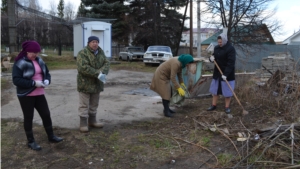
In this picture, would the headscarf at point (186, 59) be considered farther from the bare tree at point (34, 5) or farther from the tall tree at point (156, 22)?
the bare tree at point (34, 5)

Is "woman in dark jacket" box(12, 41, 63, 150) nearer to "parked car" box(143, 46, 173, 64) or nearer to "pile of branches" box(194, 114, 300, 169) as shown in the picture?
"pile of branches" box(194, 114, 300, 169)

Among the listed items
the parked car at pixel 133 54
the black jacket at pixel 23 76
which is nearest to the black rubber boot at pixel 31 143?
the black jacket at pixel 23 76

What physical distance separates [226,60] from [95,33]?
51.2 ft

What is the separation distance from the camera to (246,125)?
4980 mm

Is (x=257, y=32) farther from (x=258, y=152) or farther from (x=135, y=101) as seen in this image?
Answer: (x=258, y=152)

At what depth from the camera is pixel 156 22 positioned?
90.6 ft

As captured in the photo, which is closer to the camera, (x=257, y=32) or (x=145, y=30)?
(x=257, y=32)

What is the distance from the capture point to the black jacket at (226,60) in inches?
222

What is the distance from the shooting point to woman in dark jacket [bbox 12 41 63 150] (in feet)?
12.2

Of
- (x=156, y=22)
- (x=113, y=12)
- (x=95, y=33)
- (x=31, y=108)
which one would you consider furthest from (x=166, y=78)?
(x=113, y=12)

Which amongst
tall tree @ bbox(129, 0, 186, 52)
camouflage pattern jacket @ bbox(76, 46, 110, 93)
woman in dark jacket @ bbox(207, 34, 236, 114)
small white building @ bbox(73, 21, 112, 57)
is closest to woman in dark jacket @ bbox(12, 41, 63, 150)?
camouflage pattern jacket @ bbox(76, 46, 110, 93)

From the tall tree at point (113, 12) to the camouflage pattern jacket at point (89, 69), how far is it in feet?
77.8

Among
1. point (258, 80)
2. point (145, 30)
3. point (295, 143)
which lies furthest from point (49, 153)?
point (145, 30)

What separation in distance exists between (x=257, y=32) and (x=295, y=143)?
563 inches
